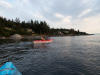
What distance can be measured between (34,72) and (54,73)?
2.41 m

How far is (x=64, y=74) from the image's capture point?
398 inches

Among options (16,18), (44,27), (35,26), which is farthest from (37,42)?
(16,18)

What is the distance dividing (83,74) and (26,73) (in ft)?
21.5

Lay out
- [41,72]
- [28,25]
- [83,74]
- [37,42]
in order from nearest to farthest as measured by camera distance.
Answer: [83,74] < [41,72] < [37,42] < [28,25]

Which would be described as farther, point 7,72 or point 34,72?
point 34,72

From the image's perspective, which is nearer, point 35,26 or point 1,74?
point 1,74

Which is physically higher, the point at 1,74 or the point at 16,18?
the point at 16,18

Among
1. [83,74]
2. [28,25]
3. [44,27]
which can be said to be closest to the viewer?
[83,74]

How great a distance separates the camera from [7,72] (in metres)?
7.16

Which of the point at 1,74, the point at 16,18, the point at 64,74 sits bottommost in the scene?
the point at 64,74

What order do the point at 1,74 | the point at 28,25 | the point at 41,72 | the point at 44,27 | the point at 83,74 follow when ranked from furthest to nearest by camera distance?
1. the point at 28,25
2. the point at 44,27
3. the point at 41,72
4. the point at 83,74
5. the point at 1,74

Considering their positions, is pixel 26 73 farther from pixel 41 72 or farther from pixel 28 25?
pixel 28 25

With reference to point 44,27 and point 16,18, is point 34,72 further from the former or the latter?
point 16,18

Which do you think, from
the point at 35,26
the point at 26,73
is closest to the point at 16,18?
the point at 35,26
